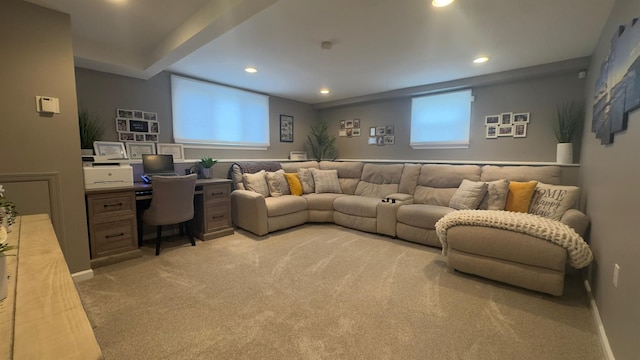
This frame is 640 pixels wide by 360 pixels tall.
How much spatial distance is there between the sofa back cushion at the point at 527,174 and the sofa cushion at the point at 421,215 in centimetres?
68

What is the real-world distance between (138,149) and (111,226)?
3.86 feet

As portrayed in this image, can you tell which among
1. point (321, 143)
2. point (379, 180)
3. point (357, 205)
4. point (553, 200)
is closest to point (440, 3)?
point (553, 200)

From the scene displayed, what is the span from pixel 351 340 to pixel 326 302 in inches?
17.0

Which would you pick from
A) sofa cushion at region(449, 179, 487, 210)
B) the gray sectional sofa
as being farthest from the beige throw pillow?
sofa cushion at region(449, 179, 487, 210)

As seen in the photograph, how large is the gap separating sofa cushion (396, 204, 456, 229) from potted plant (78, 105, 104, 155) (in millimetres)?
3510

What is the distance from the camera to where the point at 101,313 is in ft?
6.11

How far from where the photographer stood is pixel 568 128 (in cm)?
325

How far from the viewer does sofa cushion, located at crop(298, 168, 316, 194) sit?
14.7 ft

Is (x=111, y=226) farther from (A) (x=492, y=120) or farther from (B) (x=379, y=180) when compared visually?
(A) (x=492, y=120)

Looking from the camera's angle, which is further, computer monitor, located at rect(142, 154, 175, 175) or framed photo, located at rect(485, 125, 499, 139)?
framed photo, located at rect(485, 125, 499, 139)

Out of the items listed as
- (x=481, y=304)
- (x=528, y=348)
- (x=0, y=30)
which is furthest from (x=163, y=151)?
(x=528, y=348)

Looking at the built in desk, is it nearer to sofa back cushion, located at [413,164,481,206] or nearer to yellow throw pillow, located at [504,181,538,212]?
sofa back cushion, located at [413,164,481,206]

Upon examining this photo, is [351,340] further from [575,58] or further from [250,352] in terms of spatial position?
[575,58]

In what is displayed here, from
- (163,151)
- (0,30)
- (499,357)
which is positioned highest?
(0,30)
